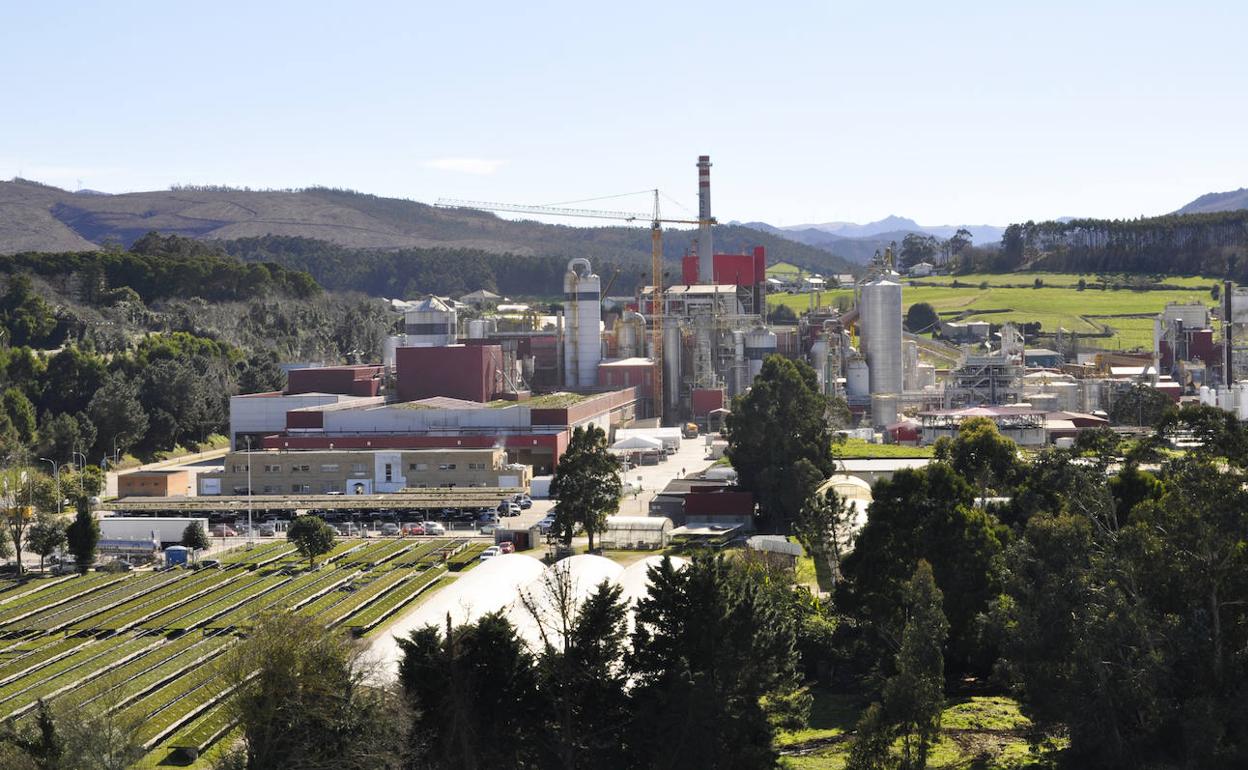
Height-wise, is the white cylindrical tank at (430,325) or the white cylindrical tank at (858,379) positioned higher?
the white cylindrical tank at (430,325)

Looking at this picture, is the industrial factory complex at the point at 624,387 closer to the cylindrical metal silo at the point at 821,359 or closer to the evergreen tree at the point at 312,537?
the cylindrical metal silo at the point at 821,359

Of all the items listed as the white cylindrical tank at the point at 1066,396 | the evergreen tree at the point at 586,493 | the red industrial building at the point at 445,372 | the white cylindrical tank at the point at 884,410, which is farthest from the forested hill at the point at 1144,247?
the evergreen tree at the point at 586,493

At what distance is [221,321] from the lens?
84625 mm

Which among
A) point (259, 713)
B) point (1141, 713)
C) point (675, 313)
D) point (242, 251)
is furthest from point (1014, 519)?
point (242, 251)

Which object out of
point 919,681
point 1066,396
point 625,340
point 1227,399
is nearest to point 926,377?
point 1066,396

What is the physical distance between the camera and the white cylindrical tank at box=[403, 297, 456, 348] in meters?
69.1

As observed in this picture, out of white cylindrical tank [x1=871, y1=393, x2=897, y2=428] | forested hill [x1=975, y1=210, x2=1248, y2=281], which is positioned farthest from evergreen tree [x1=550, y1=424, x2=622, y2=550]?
forested hill [x1=975, y1=210, x2=1248, y2=281]

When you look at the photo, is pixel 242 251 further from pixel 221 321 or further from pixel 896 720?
pixel 896 720

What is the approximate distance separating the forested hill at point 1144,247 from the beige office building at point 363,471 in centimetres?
7565

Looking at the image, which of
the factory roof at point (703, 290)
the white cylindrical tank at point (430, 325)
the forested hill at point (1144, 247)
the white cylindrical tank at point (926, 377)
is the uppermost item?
the forested hill at point (1144, 247)

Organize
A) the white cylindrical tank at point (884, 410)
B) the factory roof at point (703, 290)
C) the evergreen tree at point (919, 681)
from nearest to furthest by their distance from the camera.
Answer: the evergreen tree at point (919, 681) < the white cylindrical tank at point (884, 410) < the factory roof at point (703, 290)

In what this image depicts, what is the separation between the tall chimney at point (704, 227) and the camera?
94.2 metres

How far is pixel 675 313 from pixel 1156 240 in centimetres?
5419

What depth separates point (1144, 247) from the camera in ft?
384
